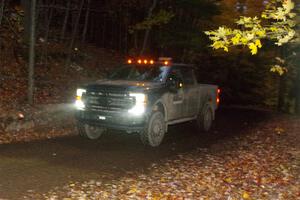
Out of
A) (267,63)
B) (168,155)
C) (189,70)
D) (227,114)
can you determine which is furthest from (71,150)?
(267,63)

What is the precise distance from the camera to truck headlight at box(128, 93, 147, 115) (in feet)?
34.0

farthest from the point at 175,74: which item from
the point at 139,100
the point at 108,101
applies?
the point at 108,101

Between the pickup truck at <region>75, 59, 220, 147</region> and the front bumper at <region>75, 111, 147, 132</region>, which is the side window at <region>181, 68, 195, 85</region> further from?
the front bumper at <region>75, 111, 147, 132</region>

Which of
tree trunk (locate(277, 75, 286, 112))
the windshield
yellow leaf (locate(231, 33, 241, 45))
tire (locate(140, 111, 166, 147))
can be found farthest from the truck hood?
tree trunk (locate(277, 75, 286, 112))

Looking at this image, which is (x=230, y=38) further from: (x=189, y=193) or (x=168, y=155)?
(x=168, y=155)

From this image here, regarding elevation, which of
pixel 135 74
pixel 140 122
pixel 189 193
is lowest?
pixel 189 193

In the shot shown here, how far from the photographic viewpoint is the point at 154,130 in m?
10.9

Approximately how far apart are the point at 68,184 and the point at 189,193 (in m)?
2.00

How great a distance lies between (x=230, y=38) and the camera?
6996mm

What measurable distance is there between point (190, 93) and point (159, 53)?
1619 centimetres

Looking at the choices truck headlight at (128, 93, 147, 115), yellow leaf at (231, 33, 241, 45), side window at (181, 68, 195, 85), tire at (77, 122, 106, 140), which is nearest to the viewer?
Result: yellow leaf at (231, 33, 241, 45)

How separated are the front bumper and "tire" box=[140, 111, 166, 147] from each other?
0.20 meters

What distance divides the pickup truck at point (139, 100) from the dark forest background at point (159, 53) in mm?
3560

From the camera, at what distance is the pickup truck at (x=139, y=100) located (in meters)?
10.4
